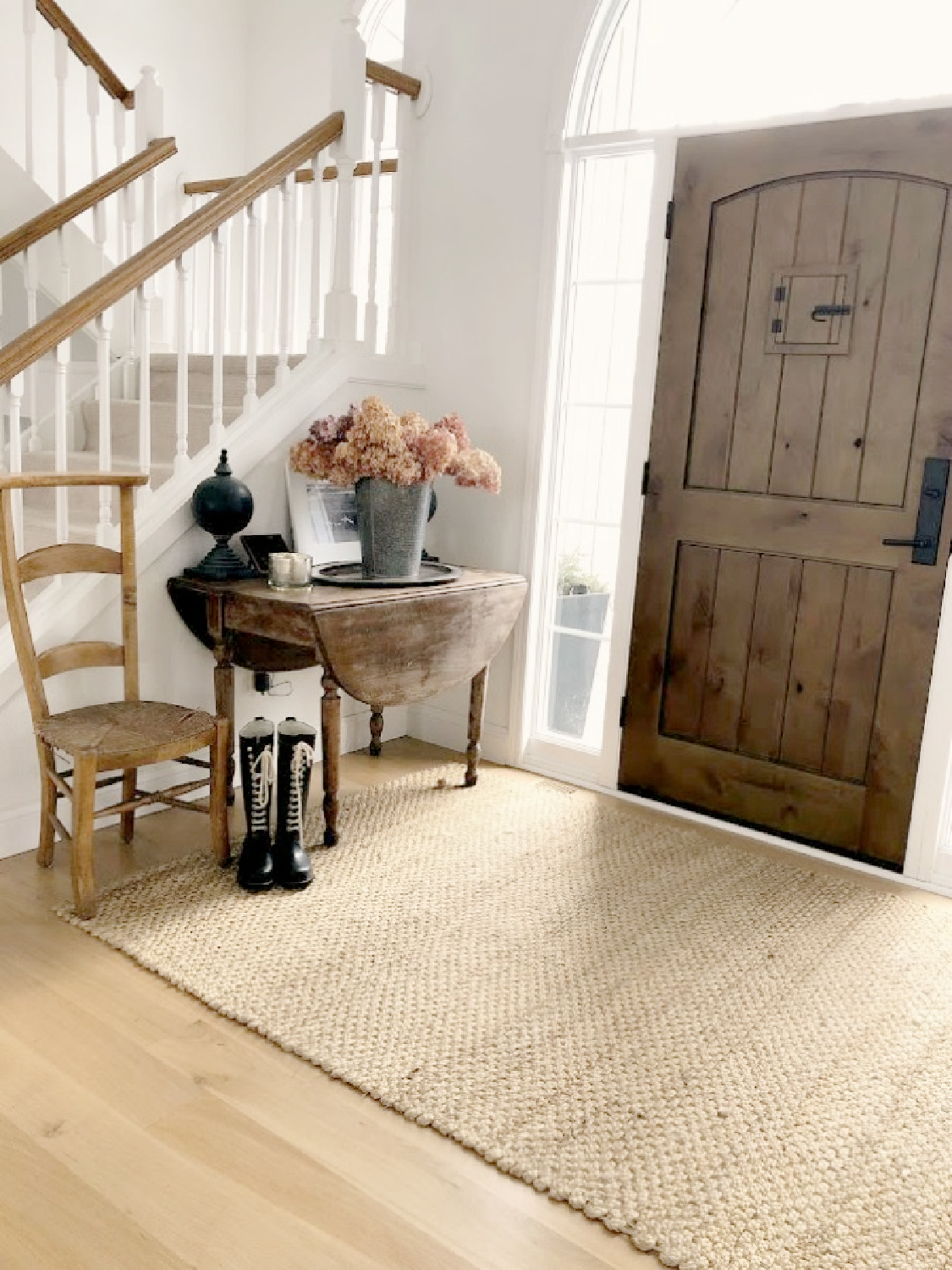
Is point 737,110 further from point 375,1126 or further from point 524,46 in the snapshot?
point 375,1126

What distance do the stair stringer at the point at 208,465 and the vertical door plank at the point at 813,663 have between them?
1.49 metres

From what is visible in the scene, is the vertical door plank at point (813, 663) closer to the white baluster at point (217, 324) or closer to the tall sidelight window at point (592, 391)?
the tall sidelight window at point (592, 391)

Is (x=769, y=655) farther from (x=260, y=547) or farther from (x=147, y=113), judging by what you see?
(x=147, y=113)

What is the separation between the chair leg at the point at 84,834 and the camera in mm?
2268

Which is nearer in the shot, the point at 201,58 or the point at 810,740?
the point at 810,740

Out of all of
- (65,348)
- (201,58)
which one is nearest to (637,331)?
(65,348)

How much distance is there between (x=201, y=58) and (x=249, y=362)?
9.56ft

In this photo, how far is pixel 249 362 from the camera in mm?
3035

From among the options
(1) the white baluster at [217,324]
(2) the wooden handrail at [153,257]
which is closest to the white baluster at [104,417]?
(2) the wooden handrail at [153,257]

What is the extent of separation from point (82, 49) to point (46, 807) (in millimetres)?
2962

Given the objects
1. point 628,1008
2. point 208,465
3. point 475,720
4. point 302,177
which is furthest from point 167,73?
point 628,1008

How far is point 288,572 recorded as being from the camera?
9.12 feet

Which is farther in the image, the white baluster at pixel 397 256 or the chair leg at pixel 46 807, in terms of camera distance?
the white baluster at pixel 397 256

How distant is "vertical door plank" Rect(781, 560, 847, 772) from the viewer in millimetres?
2869
